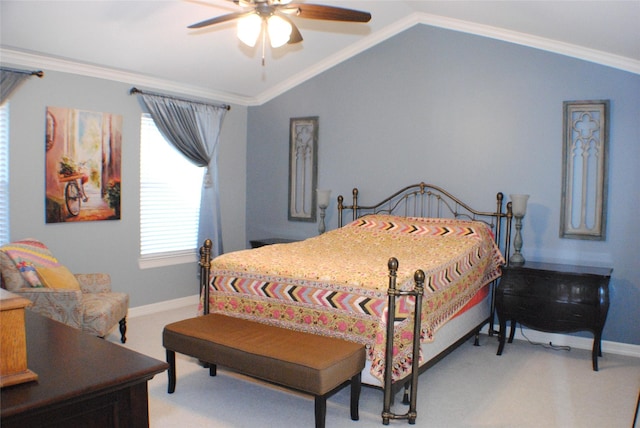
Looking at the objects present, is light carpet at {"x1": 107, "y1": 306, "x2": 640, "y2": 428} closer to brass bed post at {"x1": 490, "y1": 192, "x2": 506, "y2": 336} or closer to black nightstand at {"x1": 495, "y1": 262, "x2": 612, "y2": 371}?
black nightstand at {"x1": 495, "y1": 262, "x2": 612, "y2": 371}

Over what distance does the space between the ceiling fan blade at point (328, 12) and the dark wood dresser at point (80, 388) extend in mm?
2300

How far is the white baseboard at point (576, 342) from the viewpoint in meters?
4.43

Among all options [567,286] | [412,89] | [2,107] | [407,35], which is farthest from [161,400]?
[407,35]

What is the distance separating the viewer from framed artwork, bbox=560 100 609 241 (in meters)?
4.47

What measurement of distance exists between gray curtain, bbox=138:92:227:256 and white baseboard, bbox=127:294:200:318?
1.98 feet

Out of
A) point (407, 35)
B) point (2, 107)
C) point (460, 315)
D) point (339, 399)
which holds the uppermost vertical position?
point (407, 35)

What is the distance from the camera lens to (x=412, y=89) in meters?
5.39

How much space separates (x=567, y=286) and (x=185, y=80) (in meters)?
4.24

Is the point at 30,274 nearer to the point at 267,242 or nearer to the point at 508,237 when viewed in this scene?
the point at 267,242

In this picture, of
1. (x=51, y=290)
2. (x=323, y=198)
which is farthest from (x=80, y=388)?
(x=323, y=198)

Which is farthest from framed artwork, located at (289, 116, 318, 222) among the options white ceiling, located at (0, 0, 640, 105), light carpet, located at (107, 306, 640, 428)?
light carpet, located at (107, 306, 640, 428)

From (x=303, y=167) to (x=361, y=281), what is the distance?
10.5 feet

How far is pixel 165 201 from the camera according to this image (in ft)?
18.7

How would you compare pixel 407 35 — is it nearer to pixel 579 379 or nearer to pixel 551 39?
pixel 551 39
